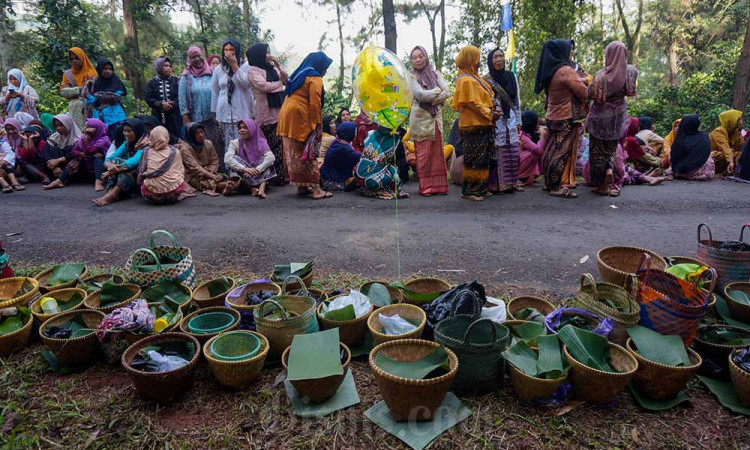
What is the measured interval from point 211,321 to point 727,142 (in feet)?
28.5

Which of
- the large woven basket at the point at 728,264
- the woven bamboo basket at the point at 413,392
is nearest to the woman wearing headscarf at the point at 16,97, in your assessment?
the woven bamboo basket at the point at 413,392

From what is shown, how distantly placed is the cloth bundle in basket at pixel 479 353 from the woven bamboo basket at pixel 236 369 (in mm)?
885

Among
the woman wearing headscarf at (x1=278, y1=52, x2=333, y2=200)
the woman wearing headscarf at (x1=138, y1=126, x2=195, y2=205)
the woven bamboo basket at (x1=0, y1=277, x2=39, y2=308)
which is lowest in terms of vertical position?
the woven bamboo basket at (x1=0, y1=277, x2=39, y2=308)

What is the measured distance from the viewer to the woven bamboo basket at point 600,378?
1863 mm

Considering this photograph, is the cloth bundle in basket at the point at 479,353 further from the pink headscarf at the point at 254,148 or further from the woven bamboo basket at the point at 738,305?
the pink headscarf at the point at 254,148

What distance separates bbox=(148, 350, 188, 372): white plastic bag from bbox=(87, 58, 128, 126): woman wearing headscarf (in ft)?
21.4

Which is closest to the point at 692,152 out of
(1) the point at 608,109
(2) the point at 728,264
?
(1) the point at 608,109

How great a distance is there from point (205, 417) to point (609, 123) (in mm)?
5575

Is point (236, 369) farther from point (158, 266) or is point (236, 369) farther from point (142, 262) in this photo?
point (142, 262)

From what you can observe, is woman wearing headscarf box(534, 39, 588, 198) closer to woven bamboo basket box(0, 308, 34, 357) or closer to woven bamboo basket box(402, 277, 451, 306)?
woven bamboo basket box(402, 277, 451, 306)

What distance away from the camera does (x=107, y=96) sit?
707 centimetres

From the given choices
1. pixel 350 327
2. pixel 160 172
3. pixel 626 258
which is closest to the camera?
pixel 350 327

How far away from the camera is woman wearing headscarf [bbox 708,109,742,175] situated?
725 cm

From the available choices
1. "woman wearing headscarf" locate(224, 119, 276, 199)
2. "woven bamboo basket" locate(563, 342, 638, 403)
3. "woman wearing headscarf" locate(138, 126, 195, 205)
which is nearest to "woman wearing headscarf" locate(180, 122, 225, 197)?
"woman wearing headscarf" locate(224, 119, 276, 199)
